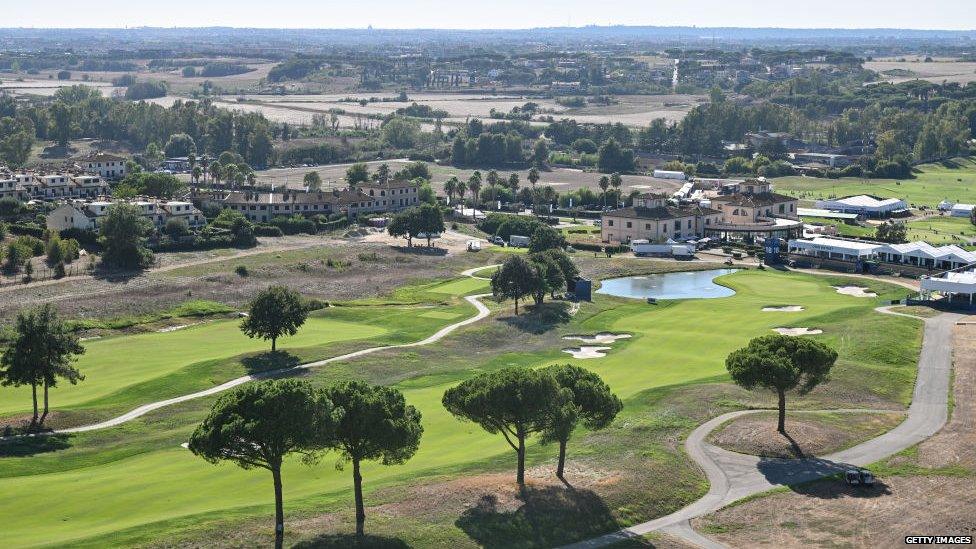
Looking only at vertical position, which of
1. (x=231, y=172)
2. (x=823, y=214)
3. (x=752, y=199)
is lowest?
(x=823, y=214)

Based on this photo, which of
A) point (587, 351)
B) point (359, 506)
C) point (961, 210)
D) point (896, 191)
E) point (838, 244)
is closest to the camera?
point (359, 506)

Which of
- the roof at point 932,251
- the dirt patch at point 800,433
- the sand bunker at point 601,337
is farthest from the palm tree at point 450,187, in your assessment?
the dirt patch at point 800,433

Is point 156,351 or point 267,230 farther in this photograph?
point 267,230

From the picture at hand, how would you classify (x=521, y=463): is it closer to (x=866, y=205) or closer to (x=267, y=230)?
(x=267, y=230)

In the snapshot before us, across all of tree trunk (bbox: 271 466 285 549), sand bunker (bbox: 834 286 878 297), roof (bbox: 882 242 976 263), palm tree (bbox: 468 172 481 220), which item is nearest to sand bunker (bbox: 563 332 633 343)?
sand bunker (bbox: 834 286 878 297)

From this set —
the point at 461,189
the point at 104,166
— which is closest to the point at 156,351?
the point at 461,189

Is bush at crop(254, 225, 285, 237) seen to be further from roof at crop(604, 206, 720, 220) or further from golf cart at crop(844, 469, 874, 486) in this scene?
golf cart at crop(844, 469, 874, 486)
